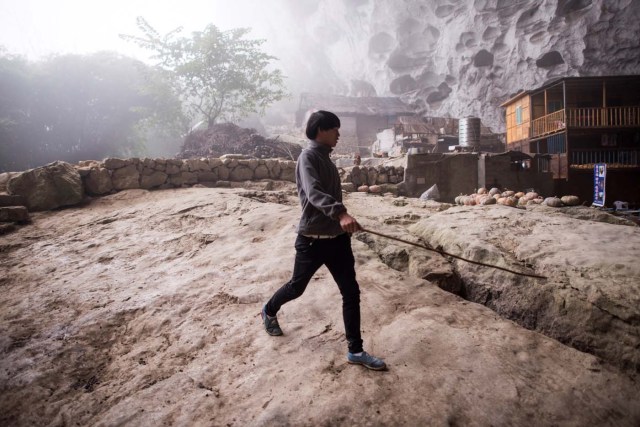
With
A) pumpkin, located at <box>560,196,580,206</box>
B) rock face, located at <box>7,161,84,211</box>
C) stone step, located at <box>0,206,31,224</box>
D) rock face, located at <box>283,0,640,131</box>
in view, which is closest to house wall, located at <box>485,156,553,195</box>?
pumpkin, located at <box>560,196,580,206</box>

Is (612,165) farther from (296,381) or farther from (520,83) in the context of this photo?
(296,381)

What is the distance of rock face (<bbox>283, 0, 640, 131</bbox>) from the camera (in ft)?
76.0

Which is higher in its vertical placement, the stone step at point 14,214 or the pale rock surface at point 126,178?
the pale rock surface at point 126,178

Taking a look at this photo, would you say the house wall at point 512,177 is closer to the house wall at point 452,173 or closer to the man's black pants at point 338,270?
the house wall at point 452,173

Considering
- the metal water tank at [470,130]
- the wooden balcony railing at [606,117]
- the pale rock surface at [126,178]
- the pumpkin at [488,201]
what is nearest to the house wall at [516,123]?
the wooden balcony railing at [606,117]

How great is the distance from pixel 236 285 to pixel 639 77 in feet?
70.1

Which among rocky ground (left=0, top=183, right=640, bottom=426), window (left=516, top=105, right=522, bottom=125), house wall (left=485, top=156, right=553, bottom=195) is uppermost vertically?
window (left=516, top=105, right=522, bottom=125)

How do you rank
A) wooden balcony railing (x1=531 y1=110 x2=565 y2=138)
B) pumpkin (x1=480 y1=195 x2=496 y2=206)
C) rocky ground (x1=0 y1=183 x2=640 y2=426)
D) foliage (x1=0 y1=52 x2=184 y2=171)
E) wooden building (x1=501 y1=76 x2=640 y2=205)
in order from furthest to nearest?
foliage (x1=0 y1=52 x2=184 y2=171) → wooden balcony railing (x1=531 y1=110 x2=565 y2=138) → wooden building (x1=501 y1=76 x2=640 y2=205) → pumpkin (x1=480 y1=195 x2=496 y2=206) → rocky ground (x1=0 y1=183 x2=640 y2=426)

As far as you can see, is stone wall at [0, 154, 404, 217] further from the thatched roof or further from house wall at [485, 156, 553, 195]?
the thatched roof

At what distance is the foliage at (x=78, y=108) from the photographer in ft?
66.4

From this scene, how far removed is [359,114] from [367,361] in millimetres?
29709

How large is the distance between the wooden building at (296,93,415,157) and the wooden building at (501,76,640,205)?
12.7 m

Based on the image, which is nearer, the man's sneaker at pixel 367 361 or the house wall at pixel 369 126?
the man's sneaker at pixel 367 361

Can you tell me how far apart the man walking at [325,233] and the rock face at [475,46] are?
98.7ft
